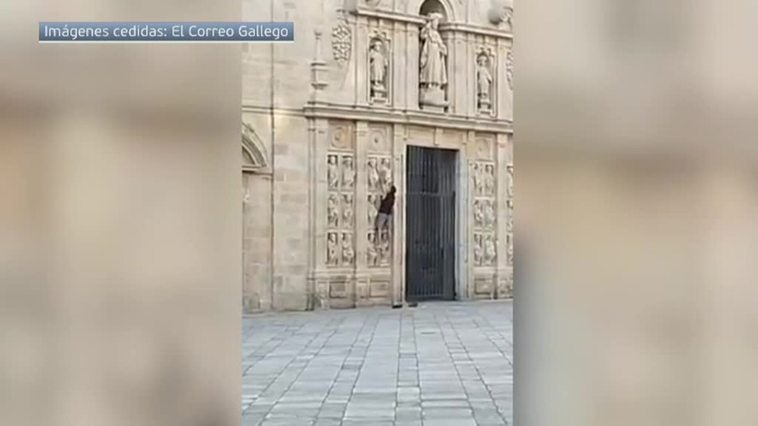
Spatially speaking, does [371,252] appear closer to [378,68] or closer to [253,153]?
[253,153]

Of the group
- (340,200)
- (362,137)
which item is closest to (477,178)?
(362,137)

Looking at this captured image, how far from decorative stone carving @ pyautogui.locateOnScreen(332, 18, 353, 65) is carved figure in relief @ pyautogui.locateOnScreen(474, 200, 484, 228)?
4.17 metres

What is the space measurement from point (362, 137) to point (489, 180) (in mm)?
3458

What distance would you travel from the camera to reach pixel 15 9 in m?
2.96

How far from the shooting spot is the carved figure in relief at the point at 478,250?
765 inches

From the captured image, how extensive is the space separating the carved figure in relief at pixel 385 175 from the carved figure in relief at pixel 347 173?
0.62 m

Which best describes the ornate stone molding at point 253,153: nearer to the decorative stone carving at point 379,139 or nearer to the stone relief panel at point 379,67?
the decorative stone carving at point 379,139

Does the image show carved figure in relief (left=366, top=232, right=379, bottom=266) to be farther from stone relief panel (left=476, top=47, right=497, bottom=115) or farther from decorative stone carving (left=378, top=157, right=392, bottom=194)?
stone relief panel (left=476, top=47, right=497, bottom=115)

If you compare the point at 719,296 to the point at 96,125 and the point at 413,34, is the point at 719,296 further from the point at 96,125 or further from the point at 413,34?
the point at 413,34

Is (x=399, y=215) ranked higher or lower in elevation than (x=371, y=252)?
higher

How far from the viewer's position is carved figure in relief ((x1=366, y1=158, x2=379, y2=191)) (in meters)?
17.7

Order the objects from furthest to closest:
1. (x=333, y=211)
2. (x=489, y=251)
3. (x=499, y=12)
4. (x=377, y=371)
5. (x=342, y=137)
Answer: (x=499, y=12) → (x=489, y=251) → (x=342, y=137) → (x=333, y=211) → (x=377, y=371)

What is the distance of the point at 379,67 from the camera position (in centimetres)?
1831

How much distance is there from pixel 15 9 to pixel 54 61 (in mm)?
199
